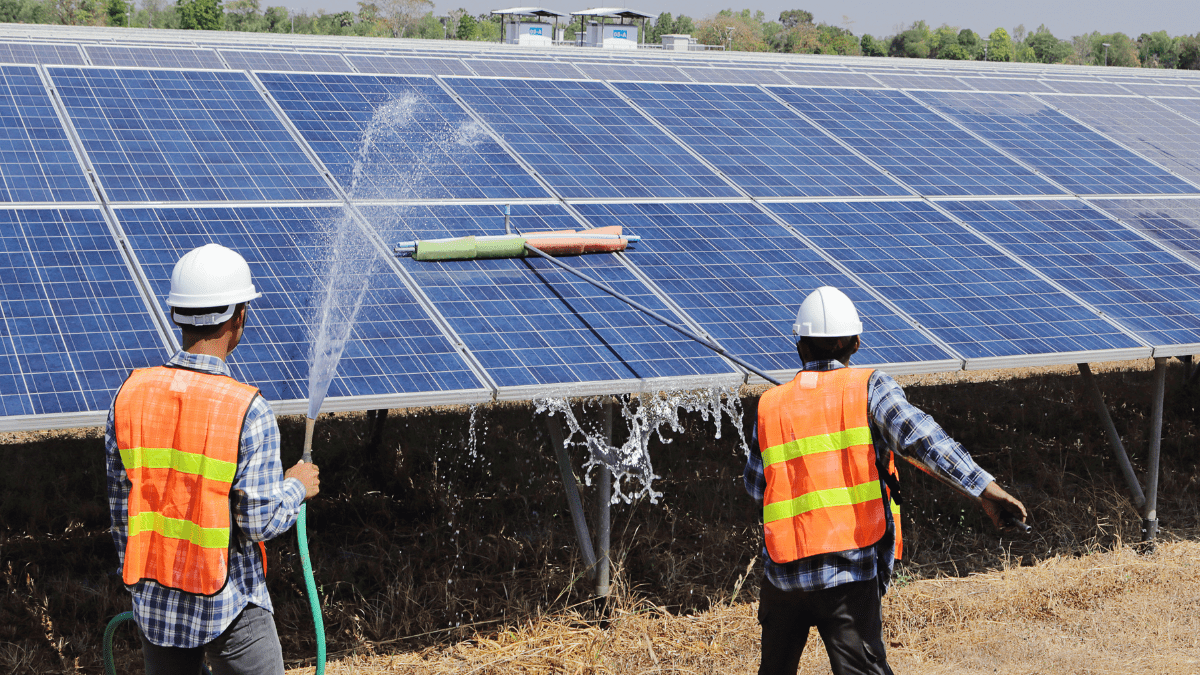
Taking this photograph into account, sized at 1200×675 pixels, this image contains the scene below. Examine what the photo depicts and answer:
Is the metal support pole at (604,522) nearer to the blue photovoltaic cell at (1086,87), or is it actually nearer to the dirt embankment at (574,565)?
the dirt embankment at (574,565)

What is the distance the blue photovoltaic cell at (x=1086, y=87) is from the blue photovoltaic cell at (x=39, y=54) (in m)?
11.2

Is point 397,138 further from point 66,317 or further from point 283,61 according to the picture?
point 66,317

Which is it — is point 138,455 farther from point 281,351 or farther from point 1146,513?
point 1146,513

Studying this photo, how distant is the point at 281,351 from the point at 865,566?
3296 mm

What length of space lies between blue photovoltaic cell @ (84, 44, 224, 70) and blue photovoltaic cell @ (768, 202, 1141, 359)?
519 centimetres

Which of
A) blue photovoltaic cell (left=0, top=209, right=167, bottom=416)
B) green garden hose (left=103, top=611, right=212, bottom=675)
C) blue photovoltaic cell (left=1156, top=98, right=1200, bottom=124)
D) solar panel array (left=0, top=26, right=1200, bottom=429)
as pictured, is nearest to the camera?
green garden hose (left=103, top=611, right=212, bottom=675)

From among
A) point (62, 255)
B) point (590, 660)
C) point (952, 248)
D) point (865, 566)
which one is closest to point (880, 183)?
point (952, 248)

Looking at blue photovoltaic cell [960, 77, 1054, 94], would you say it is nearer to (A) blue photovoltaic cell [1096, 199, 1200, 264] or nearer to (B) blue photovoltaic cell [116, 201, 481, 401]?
(A) blue photovoltaic cell [1096, 199, 1200, 264]

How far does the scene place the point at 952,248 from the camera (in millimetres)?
8422

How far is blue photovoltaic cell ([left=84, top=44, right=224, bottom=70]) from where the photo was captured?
9367 mm

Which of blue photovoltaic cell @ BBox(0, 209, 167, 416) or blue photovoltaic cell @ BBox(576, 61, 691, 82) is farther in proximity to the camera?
blue photovoltaic cell @ BBox(576, 61, 691, 82)

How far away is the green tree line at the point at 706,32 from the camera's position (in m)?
80.4

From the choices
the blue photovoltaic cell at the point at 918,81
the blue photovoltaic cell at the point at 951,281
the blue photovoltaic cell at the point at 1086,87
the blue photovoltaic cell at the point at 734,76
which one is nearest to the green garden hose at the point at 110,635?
the blue photovoltaic cell at the point at 951,281

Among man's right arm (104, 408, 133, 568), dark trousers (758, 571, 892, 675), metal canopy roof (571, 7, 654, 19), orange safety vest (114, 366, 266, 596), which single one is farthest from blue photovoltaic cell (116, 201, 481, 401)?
metal canopy roof (571, 7, 654, 19)
